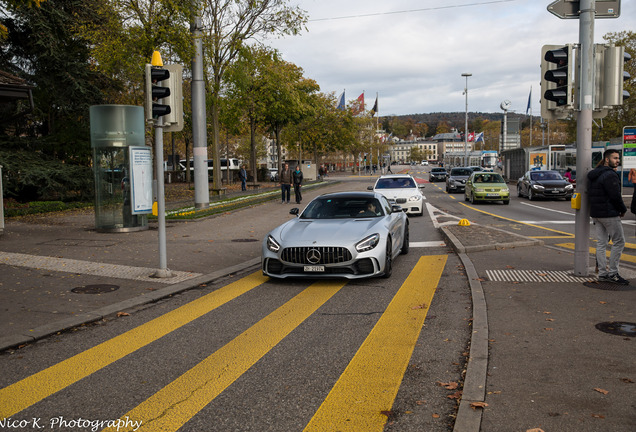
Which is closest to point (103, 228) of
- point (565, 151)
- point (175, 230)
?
point (175, 230)

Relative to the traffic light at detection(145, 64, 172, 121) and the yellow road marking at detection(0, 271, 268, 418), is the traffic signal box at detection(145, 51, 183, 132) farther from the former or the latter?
the yellow road marking at detection(0, 271, 268, 418)

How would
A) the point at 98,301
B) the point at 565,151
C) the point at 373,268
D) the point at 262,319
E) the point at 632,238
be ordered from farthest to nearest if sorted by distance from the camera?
1. the point at 565,151
2. the point at 632,238
3. the point at 373,268
4. the point at 98,301
5. the point at 262,319

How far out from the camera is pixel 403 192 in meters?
20.4

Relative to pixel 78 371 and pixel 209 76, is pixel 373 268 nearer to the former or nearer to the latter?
pixel 78 371

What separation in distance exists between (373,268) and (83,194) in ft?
67.2

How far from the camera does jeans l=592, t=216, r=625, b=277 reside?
7777 millimetres

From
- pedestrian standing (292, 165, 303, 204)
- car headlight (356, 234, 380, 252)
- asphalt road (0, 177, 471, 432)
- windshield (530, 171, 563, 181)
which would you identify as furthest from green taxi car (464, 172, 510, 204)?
car headlight (356, 234, 380, 252)

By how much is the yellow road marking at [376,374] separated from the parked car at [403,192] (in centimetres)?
1266

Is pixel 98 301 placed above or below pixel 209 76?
below

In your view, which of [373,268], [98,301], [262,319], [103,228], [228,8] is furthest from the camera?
[228,8]

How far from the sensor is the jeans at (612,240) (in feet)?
25.5

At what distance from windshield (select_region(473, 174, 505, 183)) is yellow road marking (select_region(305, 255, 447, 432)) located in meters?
21.4

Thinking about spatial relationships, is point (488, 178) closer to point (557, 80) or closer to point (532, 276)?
point (557, 80)

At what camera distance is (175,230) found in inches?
642
